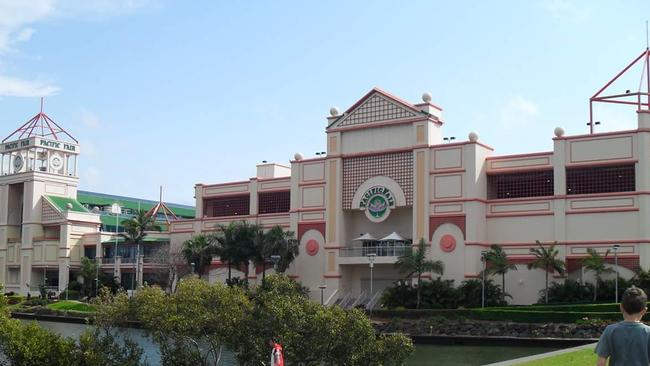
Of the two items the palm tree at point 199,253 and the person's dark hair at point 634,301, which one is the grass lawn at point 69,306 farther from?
the person's dark hair at point 634,301

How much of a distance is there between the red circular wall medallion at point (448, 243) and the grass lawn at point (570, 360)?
109ft

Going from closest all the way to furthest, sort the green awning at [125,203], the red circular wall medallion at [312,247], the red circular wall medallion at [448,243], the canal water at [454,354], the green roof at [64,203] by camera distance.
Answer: the canal water at [454,354] < the red circular wall medallion at [448,243] < the red circular wall medallion at [312,247] < the green roof at [64,203] < the green awning at [125,203]

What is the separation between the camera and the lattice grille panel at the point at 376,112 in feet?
197

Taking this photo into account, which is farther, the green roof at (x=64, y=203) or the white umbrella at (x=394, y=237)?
the green roof at (x=64, y=203)

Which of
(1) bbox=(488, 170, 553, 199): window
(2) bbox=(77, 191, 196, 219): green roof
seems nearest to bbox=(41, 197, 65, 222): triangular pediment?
(2) bbox=(77, 191, 196, 219): green roof

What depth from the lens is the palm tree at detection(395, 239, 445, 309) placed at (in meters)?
54.7

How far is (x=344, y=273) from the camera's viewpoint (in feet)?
203

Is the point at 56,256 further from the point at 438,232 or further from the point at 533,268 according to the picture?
the point at 533,268

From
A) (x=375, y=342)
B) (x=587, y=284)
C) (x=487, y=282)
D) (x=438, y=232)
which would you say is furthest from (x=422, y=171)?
(x=375, y=342)

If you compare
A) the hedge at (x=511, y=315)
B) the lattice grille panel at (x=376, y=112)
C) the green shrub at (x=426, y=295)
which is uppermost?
the lattice grille panel at (x=376, y=112)

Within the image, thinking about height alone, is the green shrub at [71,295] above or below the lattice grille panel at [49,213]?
below

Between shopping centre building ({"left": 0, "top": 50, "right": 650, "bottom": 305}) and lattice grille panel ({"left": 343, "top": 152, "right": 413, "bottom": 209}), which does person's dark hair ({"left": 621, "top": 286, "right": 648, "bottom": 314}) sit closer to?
shopping centre building ({"left": 0, "top": 50, "right": 650, "bottom": 305})

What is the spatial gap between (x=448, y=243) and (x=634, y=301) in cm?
4932

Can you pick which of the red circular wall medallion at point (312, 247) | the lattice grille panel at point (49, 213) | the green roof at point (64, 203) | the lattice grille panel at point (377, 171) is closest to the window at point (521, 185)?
the lattice grille panel at point (377, 171)
